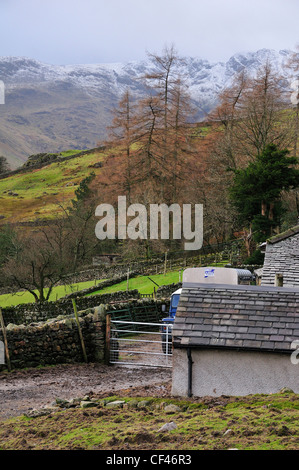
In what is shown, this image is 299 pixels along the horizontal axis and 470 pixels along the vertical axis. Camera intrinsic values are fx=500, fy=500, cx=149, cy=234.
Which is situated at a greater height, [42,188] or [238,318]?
[42,188]

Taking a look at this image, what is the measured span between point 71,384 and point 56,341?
282 cm

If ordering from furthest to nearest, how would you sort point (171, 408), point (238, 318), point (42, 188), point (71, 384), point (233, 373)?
point (42, 188)
point (71, 384)
point (238, 318)
point (233, 373)
point (171, 408)

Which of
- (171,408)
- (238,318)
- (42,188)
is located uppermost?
(42,188)

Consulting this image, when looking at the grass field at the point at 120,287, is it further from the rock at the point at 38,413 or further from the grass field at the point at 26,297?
the rock at the point at 38,413

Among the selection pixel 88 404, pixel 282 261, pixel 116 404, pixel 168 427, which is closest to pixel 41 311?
pixel 282 261

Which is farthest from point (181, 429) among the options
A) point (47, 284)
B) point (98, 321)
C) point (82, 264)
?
point (82, 264)

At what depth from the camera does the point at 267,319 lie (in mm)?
10219

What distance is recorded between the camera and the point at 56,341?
49.3 feet

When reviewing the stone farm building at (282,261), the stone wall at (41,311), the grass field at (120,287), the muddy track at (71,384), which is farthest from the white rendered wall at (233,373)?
the grass field at (120,287)

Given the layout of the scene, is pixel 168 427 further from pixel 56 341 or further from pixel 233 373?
pixel 56 341

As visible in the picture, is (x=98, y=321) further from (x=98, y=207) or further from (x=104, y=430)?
(x=98, y=207)

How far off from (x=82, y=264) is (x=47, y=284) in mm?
5406

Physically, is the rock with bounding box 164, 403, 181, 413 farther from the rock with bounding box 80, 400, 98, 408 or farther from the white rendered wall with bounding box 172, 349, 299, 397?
the white rendered wall with bounding box 172, 349, 299, 397

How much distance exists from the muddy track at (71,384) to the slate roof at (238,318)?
5.45 ft
